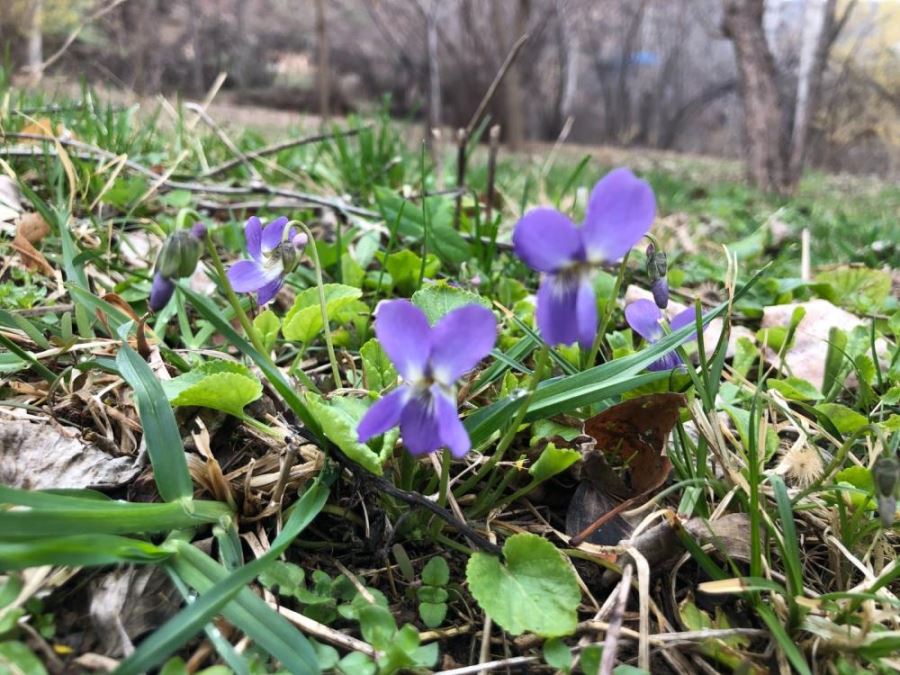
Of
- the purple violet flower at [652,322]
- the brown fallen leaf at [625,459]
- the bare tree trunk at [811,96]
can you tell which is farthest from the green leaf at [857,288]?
the bare tree trunk at [811,96]

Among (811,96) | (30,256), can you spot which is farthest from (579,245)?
(811,96)

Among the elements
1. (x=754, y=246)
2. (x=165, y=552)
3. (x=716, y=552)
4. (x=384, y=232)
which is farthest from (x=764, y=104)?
(x=165, y=552)

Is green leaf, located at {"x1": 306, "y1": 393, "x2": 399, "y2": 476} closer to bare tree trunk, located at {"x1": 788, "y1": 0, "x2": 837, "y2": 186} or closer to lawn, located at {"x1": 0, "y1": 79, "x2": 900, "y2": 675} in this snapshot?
lawn, located at {"x1": 0, "y1": 79, "x2": 900, "y2": 675}

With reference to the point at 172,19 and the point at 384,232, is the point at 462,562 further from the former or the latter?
the point at 172,19

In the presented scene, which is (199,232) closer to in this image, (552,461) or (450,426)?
(450,426)

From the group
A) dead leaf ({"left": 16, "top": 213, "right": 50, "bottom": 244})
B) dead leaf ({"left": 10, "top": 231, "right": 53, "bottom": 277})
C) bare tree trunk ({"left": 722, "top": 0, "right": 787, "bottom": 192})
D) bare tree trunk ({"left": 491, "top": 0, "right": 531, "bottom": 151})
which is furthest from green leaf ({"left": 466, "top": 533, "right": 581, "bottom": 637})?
bare tree trunk ({"left": 491, "top": 0, "right": 531, "bottom": 151})
